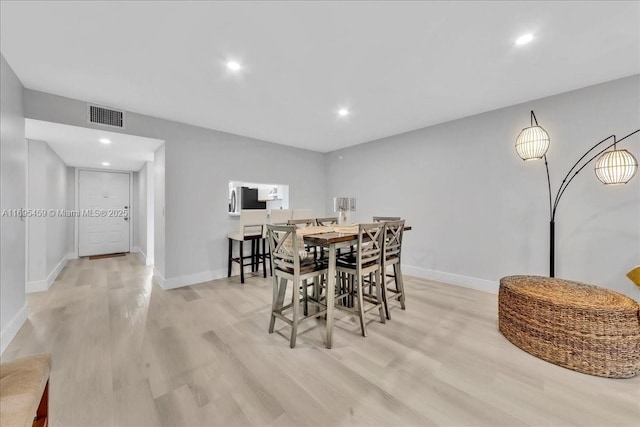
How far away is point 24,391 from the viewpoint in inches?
35.1

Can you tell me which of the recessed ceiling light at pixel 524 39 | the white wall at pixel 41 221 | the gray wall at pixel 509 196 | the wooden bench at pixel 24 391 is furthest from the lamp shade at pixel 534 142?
the white wall at pixel 41 221

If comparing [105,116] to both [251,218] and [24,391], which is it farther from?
[24,391]

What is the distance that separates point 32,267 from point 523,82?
6.47 meters

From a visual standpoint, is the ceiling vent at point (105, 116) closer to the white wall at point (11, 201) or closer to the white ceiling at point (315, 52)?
the white ceiling at point (315, 52)

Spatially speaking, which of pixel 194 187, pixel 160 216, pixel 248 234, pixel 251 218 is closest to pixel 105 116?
pixel 194 187

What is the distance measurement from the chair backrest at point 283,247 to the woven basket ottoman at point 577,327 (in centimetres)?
194

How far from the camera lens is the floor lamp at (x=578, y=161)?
2174mm

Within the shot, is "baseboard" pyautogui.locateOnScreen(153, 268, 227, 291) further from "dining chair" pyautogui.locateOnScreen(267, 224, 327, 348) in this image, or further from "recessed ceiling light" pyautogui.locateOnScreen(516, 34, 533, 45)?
"recessed ceiling light" pyautogui.locateOnScreen(516, 34, 533, 45)

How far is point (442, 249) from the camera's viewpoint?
3.78 metres

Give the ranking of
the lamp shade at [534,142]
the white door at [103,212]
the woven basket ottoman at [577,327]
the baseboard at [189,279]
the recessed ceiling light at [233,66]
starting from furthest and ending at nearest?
the white door at [103,212]
the baseboard at [189,279]
the lamp shade at [534,142]
the recessed ceiling light at [233,66]
the woven basket ottoman at [577,327]

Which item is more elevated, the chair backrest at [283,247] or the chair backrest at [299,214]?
the chair backrest at [299,214]

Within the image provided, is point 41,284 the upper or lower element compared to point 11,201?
lower

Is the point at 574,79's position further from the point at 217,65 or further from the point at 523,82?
the point at 217,65

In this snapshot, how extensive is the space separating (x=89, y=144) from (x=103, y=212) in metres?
3.19
